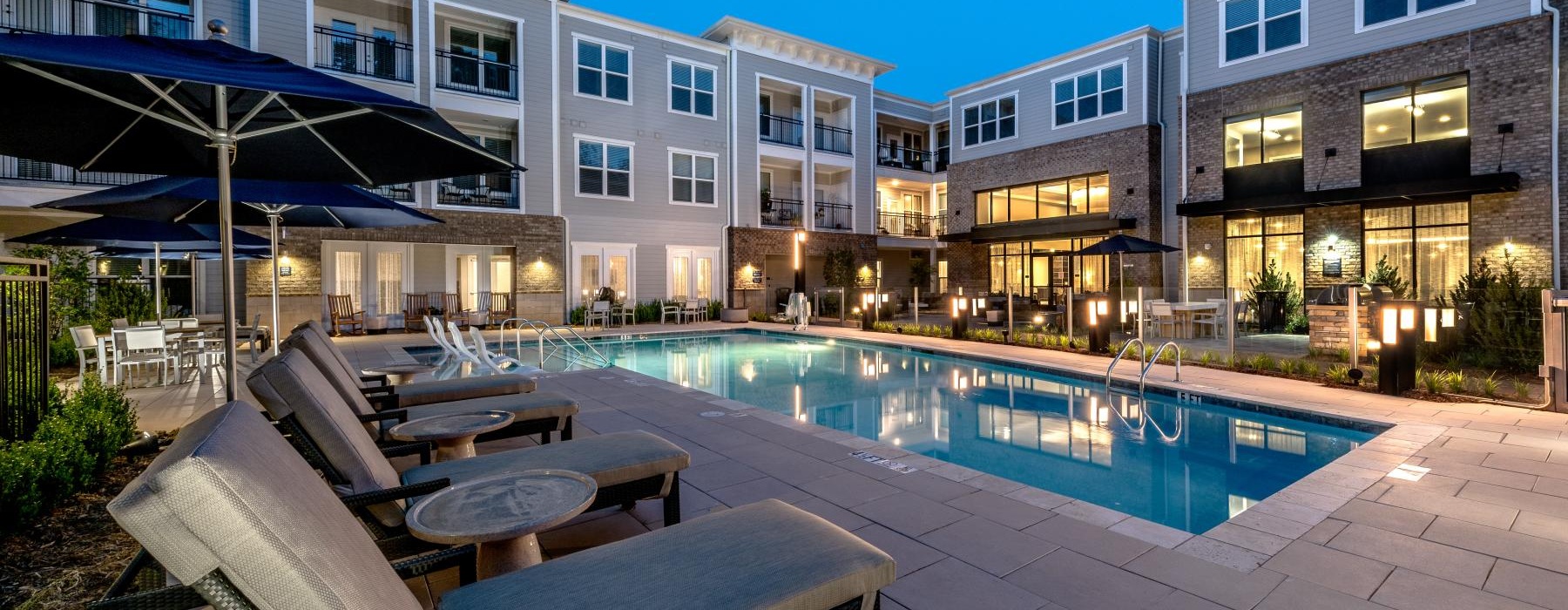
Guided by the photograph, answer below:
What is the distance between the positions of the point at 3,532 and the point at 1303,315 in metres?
19.2

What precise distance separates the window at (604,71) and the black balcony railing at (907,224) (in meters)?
10.5

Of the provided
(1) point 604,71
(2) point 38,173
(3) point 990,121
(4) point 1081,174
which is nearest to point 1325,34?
(4) point 1081,174

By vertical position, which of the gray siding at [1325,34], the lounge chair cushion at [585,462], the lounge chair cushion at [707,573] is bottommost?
the lounge chair cushion at [707,573]

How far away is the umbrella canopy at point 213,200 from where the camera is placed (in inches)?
189

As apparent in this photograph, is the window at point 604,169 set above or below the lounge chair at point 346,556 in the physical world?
above

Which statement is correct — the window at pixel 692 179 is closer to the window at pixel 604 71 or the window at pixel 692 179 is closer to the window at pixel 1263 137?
the window at pixel 604 71

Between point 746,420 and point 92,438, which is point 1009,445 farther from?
point 92,438

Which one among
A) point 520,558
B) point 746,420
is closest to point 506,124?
point 746,420

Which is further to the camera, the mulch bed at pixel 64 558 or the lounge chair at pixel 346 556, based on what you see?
the mulch bed at pixel 64 558

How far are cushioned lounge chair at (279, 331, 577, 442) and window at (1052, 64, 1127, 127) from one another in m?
19.0

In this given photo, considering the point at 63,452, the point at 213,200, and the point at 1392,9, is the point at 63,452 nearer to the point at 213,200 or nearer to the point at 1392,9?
the point at 213,200

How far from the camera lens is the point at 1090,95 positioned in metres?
19.8

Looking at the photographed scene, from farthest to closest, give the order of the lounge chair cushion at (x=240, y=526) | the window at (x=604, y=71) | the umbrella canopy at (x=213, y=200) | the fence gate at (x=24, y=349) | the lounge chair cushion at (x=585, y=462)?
the window at (x=604, y=71) → the umbrella canopy at (x=213, y=200) → the fence gate at (x=24, y=349) → the lounge chair cushion at (x=585, y=462) → the lounge chair cushion at (x=240, y=526)

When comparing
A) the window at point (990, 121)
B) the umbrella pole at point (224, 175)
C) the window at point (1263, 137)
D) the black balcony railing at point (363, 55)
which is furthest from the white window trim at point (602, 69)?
the umbrella pole at point (224, 175)
